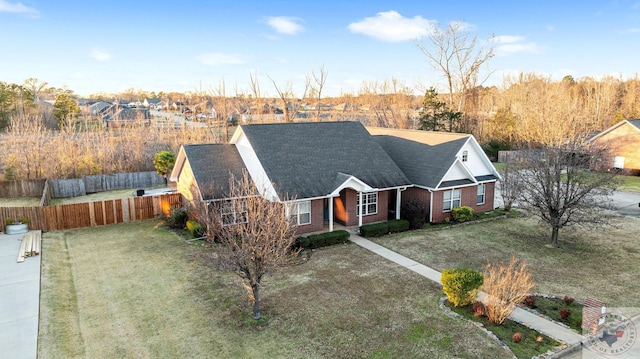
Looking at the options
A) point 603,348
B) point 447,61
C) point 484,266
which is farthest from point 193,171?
point 447,61

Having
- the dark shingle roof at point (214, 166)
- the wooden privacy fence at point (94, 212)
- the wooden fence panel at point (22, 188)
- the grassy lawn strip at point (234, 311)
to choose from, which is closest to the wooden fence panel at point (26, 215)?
the wooden privacy fence at point (94, 212)

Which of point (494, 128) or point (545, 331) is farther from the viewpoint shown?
point (494, 128)

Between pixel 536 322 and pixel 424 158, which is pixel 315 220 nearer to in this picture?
pixel 424 158

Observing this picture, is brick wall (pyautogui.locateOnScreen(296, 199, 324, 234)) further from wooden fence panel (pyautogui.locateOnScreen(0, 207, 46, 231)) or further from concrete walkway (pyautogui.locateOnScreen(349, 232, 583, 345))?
wooden fence panel (pyautogui.locateOnScreen(0, 207, 46, 231))

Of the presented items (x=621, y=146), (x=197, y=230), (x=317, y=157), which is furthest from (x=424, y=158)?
(x=621, y=146)

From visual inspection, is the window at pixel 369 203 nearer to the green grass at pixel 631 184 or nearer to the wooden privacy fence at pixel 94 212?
the wooden privacy fence at pixel 94 212

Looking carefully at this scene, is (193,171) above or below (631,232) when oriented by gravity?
above

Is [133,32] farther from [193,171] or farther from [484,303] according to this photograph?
[484,303]
